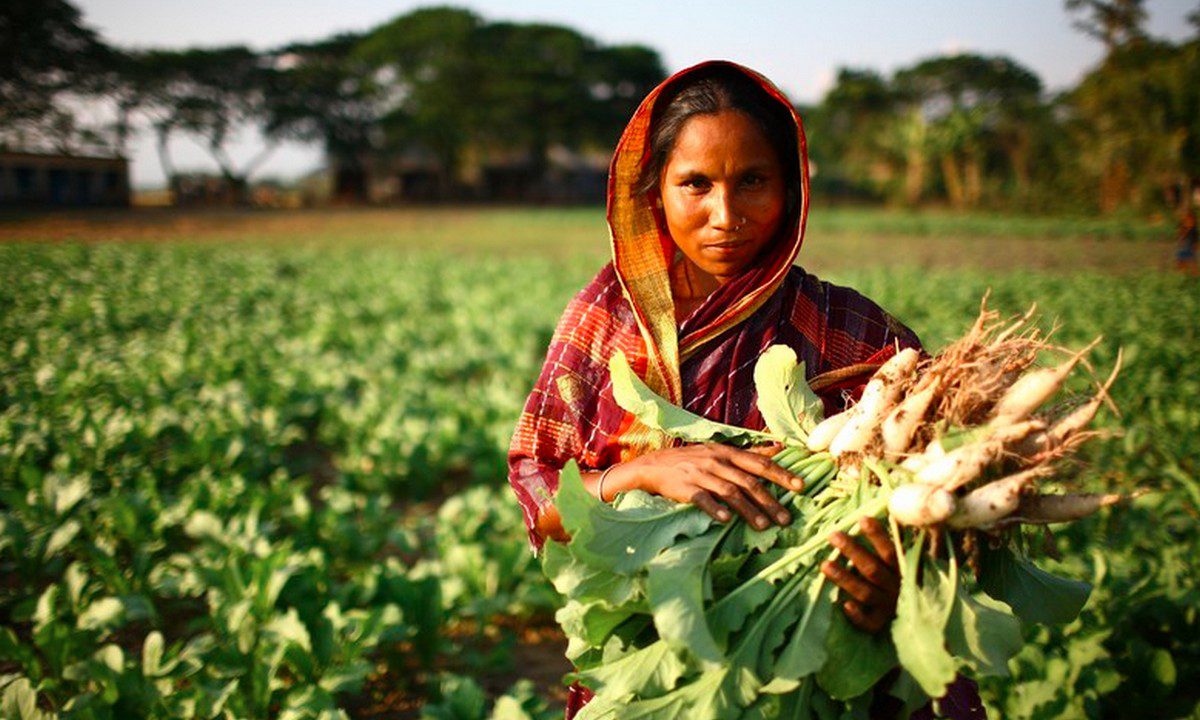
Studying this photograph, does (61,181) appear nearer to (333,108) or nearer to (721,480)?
(333,108)

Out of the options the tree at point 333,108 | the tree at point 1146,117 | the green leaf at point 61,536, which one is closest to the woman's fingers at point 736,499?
the green leaf at point 61,536

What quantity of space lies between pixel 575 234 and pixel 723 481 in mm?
28604

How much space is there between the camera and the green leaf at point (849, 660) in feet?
4.02

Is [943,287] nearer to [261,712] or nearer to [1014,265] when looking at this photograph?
[1014,265]

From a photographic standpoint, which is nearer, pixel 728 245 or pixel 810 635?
pixel 810 635

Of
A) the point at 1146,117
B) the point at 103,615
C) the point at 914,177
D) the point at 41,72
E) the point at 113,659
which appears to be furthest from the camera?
the point at 914,177

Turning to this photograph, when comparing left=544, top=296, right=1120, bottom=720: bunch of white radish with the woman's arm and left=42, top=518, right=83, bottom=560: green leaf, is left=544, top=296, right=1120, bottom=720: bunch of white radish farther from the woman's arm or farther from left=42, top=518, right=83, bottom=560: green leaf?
left=42, top=518, right=83, bottom=560: green leaf

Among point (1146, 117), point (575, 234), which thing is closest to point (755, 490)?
point (1146, 117)

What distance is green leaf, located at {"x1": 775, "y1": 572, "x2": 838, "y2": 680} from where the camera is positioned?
1.18 m

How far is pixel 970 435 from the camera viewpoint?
1.21 m

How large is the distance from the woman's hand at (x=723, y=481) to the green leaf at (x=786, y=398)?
0.09m

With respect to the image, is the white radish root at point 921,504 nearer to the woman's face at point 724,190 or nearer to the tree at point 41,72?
the woman's face at point 724,190

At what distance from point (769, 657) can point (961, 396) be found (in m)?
0.52

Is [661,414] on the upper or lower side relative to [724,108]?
lower
